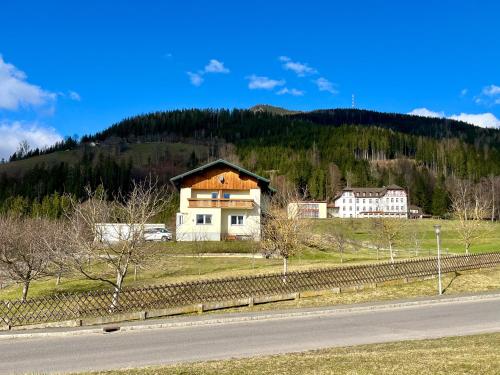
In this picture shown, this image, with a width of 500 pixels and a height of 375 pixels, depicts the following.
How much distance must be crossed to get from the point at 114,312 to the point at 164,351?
7.68 m

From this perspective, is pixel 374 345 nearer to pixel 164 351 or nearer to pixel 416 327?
pixel 416 327

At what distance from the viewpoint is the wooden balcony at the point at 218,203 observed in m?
54.0

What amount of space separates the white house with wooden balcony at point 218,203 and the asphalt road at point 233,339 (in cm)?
3325

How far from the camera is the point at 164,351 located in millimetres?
12875

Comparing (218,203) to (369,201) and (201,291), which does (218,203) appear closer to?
(201,291)

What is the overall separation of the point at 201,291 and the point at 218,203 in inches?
1319

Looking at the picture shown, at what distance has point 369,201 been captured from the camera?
6147 inches

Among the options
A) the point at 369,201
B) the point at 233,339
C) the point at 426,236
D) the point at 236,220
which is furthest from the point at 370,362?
the point at 369,201

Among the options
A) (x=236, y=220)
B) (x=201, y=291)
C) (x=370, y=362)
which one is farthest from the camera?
(x=236, y=220)

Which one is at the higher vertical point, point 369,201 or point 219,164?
point 369,201

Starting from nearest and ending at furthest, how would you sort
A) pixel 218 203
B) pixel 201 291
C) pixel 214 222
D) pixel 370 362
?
pixel 370 362
pixel 201 291
pixel 214 222
pixel 218 203

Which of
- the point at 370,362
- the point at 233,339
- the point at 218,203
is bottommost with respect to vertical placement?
the point at 233,339

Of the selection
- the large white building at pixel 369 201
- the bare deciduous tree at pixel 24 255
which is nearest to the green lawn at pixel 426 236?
the bare deciduous tree at pixel 24 255

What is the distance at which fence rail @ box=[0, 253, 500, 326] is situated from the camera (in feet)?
62.6
